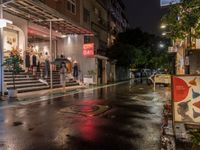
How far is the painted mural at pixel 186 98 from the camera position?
22.1 ft

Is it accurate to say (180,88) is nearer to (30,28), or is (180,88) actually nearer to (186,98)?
(186,98)

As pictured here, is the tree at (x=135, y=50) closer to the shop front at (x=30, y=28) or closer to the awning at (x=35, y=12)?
the shop front at (x=30, y=28)

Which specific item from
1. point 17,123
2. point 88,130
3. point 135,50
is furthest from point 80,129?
point 135,50

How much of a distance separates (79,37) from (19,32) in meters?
9.90

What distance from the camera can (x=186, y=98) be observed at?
680 cm

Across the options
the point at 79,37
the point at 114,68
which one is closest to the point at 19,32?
→ the point at 79,37

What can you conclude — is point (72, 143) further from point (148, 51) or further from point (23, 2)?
point (148, 51)

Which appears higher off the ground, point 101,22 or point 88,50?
point 101,22

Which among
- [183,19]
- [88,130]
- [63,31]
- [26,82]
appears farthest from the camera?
[63,31]

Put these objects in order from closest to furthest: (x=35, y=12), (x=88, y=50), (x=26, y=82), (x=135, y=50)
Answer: (x=26, y=82) → (x=35, y=12) → (x=88, y=50) → (x=135, y=50)

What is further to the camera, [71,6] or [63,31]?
[71,6]

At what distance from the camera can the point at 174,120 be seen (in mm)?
6887

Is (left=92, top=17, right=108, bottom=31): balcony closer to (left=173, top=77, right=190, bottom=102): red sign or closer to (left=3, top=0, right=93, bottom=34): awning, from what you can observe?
(left=3, top=0, right=93, bottom=34): awning

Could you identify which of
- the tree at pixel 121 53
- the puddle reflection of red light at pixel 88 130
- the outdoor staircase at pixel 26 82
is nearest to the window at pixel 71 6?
the outdoor staircase at pixel 26 82
